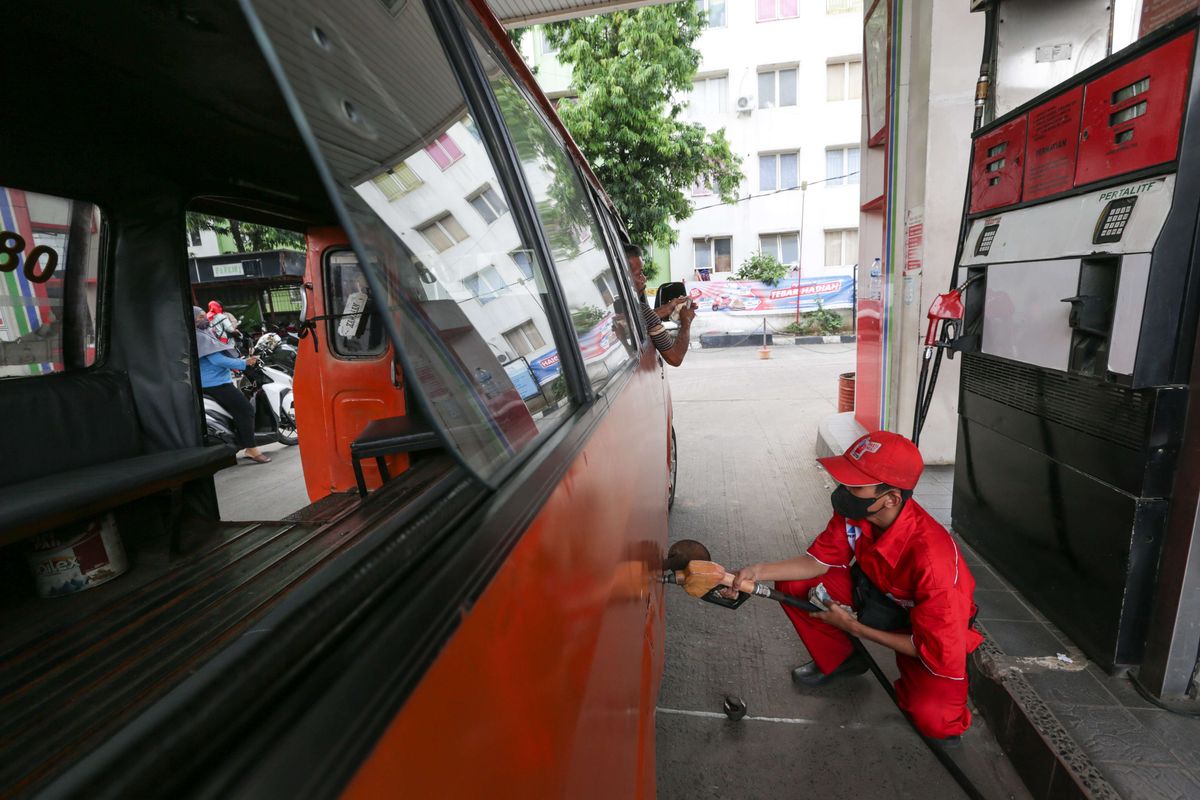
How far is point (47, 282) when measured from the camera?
2.13 metres

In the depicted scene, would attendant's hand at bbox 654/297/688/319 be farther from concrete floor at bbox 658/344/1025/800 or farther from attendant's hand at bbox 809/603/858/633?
attendant's hand at bbox 809/603/858/633

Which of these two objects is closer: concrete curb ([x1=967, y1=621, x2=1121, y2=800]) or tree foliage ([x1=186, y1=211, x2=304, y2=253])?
concrete curb ([x1=967, y1=621, x2=1121, y2=800])

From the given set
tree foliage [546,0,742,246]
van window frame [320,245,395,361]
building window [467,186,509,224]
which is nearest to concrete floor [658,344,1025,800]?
building window [467,186,509,224]

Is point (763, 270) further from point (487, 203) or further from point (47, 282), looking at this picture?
point (487, 203)

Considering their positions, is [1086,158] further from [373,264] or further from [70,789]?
[70,789]

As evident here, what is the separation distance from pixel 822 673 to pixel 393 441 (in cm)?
200

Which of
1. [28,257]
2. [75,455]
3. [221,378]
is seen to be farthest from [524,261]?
[221,378]

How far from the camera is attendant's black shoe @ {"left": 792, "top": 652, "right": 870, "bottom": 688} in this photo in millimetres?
2689

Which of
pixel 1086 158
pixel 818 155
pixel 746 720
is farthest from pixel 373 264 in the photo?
pixel 818 155

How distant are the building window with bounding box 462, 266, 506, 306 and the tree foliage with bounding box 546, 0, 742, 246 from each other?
10002 mm

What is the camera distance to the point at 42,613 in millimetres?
1614

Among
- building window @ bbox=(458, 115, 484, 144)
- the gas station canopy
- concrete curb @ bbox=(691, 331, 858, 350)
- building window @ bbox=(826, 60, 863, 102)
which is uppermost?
building window @ bbox=(826, 60, 863, 102)

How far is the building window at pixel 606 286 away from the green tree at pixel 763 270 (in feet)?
52.1

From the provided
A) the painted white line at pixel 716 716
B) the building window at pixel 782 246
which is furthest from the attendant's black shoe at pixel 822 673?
the building window at pixel 782 246
